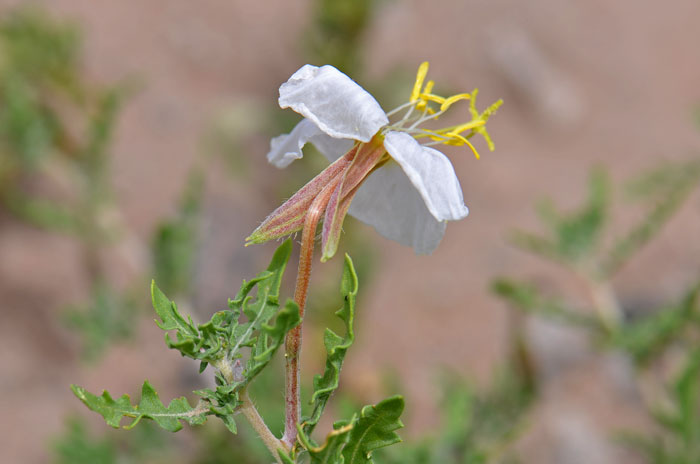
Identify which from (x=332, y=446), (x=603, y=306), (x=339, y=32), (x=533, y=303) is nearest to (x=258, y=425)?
(x=332, y=446)

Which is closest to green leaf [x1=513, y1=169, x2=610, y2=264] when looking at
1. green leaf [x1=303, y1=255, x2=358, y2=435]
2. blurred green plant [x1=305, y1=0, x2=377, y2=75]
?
green leaf [x1=303, y1=255, x2=358, y2=435]

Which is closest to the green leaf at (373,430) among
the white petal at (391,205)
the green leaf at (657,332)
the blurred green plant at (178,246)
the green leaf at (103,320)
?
the white petal at (391,205)

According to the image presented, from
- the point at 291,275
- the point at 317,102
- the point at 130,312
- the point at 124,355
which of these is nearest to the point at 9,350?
the point at 124,355

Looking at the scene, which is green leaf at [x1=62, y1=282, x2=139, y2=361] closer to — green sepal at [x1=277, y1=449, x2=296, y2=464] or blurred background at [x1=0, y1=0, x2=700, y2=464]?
blurred background at [x1=0, y1=0, x2=700, y2=464]

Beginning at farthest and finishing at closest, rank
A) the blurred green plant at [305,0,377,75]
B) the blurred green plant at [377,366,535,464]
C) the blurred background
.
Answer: the blurred green plant at [305,0,377,75] < the blurred background < the blurred green plant at [377,366,535,464]

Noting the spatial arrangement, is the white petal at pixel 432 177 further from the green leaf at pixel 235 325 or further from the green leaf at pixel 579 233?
the green leaf at pixel 579 233

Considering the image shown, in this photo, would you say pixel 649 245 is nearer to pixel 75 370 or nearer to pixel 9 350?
pixel 75 370
